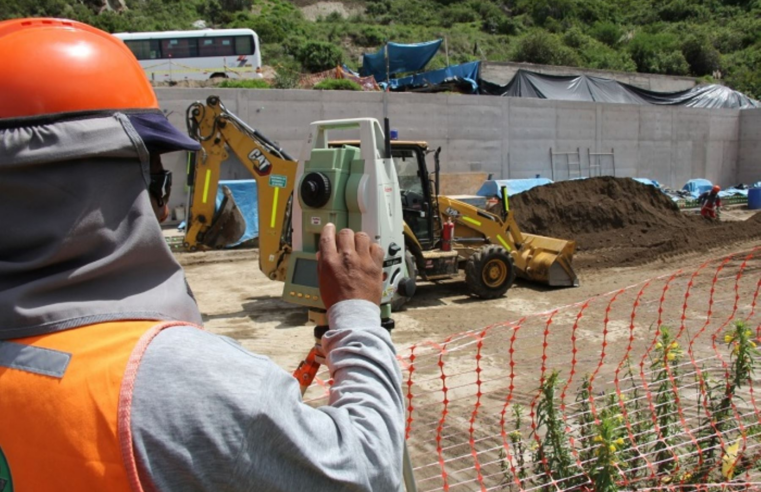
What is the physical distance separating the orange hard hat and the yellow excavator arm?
291 inches

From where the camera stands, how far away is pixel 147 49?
1193 inches

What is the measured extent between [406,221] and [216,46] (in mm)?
24633

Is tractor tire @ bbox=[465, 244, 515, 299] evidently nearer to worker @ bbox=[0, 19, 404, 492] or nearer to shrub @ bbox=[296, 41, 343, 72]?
worker @ bbox=[0, 19, 404, 492]

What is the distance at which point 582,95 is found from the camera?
2650 centimetres

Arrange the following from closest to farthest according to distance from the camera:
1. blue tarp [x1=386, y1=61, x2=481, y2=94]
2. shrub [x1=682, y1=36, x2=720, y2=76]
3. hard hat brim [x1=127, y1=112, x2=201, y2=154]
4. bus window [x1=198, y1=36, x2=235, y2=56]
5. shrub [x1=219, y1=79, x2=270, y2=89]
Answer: hard hat brim [x1=127, y1=112, x2=201, y2=154] < shrub [x1=219, y1=79, x2=270, y2=89] < blue tarp [x1=386, y1=61, x2=481, y2=94] < bus window [x1=198, y1=36, x2=235, y2=56] < shrub [x1=682, y1=36, x2=720, y2=76]

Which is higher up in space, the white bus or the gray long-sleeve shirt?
the white bus

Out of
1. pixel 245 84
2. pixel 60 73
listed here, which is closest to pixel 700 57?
pixel 245 84

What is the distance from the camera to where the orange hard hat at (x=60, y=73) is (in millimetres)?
1117

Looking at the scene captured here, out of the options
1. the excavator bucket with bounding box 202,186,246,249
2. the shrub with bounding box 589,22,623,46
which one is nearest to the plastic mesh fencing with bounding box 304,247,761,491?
the excavator bucket with bounding box 202,186,246,249

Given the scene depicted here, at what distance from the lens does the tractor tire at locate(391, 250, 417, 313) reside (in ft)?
27.5

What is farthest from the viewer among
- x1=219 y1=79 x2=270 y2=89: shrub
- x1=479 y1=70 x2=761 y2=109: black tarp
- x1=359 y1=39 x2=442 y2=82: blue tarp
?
x1=359 y1=39 x2=442 y2=82: blue tarp

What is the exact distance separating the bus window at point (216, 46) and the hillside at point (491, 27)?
295 centimetres

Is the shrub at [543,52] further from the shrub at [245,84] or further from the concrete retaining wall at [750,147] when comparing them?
the shrub at [245,84]

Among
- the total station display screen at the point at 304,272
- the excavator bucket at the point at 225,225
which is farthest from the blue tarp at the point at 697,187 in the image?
the total station display screen at the point at 304,272
